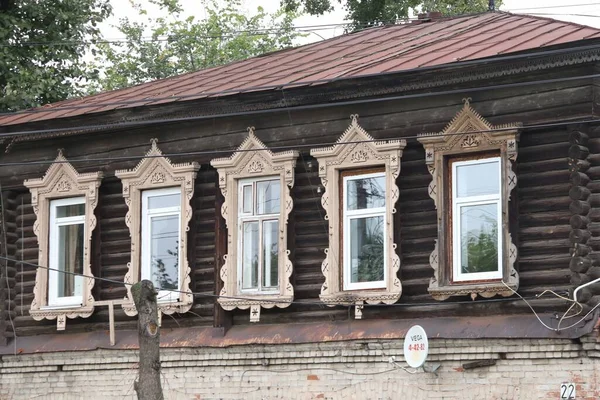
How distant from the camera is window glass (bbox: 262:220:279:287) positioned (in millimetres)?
20422

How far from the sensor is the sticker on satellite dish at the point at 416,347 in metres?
18.0

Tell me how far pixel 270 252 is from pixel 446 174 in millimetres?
3055

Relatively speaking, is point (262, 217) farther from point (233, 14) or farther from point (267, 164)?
point (233, 14)

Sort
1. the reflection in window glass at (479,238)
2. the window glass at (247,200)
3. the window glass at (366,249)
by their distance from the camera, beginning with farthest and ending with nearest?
the window glass at (247,200) < the window glass at (366,249) < the reflection in window glass at (479,238)

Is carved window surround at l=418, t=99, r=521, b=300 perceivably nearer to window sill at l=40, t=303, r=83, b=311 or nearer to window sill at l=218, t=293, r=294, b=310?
window sill at l=218, t=293, r=294, b=310

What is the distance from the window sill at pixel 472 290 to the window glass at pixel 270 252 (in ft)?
8.99

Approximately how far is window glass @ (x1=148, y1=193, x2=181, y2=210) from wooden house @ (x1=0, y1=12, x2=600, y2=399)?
0.04 m

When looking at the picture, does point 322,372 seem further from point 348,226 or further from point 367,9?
point 367,9

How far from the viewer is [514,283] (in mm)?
17781

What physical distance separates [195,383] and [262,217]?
2.58 meters

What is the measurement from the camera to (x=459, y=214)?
18625 mm

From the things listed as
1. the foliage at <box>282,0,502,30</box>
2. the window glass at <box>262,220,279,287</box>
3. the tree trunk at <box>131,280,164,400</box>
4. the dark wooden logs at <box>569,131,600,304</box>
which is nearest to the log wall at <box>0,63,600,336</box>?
the dark wooden logs at <box>569,131,600,304</box>

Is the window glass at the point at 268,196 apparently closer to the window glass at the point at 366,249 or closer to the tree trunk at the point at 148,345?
the window glass at the point at 366,249

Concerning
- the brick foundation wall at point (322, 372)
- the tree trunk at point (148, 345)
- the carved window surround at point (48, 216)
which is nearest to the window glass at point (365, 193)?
the brick foundation wall at point (322, 372)
